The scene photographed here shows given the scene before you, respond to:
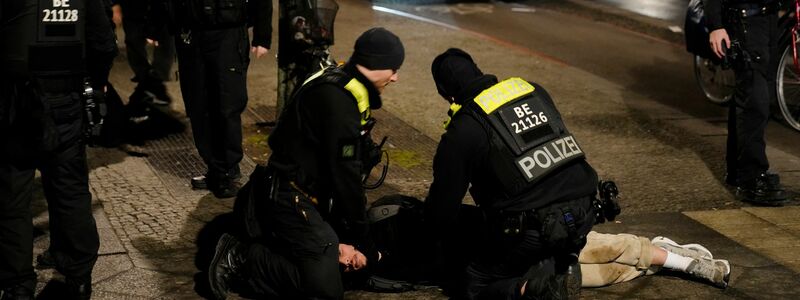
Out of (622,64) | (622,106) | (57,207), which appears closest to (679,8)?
(622,64)

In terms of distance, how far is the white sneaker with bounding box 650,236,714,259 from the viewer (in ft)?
19.3

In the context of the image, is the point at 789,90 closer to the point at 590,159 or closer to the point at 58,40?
the point at 590,159

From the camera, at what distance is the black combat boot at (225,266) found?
542 centimetres

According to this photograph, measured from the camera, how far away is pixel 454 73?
5316mm

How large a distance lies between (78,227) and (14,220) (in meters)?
0.30

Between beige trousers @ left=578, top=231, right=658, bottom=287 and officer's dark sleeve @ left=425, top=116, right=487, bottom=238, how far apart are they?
0.85 metres

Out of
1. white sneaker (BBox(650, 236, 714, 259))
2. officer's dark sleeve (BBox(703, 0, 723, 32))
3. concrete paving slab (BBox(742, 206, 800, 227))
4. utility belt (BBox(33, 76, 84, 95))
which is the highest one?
officer's dark sleeve (BBox(703, 0, 723, 32))

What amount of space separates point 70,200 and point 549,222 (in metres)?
2.13

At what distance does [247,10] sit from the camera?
23.5 feet

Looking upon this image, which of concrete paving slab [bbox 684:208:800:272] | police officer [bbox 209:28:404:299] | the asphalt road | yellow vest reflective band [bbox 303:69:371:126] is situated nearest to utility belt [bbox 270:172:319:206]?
police officer [bbox 209:28:404:299]

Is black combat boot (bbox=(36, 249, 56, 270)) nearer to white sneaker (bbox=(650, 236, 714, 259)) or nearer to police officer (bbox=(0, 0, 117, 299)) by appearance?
police officer (bbox=(0, 0, 117, 299))

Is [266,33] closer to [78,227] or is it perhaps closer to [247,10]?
[247,10]

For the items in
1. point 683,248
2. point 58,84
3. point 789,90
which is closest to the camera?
point 58,84

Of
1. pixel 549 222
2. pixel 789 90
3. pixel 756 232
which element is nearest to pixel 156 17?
pixel 549 222
